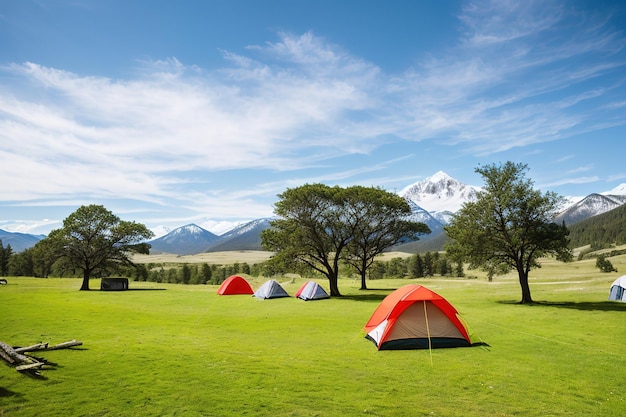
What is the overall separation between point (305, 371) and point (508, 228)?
29411 millimetres

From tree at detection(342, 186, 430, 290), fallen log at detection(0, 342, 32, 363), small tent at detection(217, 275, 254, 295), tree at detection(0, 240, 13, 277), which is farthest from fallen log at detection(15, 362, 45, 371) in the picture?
tree at detection(0, 240, 13, 277)

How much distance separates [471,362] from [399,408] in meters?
6.36

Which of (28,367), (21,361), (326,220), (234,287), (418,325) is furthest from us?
(234,287)

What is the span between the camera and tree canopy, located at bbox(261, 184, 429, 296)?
43656mm

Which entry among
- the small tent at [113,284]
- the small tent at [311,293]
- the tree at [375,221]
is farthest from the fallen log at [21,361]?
the small tent at [113,284]

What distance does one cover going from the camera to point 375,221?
50.7m

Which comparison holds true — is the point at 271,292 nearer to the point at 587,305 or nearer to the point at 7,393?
the point at 587,305

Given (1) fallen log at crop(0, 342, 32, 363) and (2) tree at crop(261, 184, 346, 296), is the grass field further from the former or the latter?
(2) tree at crop(261, 184, 346, 296)

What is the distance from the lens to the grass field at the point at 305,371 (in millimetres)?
9812

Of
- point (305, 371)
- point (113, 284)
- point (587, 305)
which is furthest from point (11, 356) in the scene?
point (113, 284)

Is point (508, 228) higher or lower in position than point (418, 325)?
higher

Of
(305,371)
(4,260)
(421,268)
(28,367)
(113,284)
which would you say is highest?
(4,260)

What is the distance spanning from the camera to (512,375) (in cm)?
1288

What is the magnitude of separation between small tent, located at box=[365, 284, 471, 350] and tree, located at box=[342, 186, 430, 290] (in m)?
28.6
